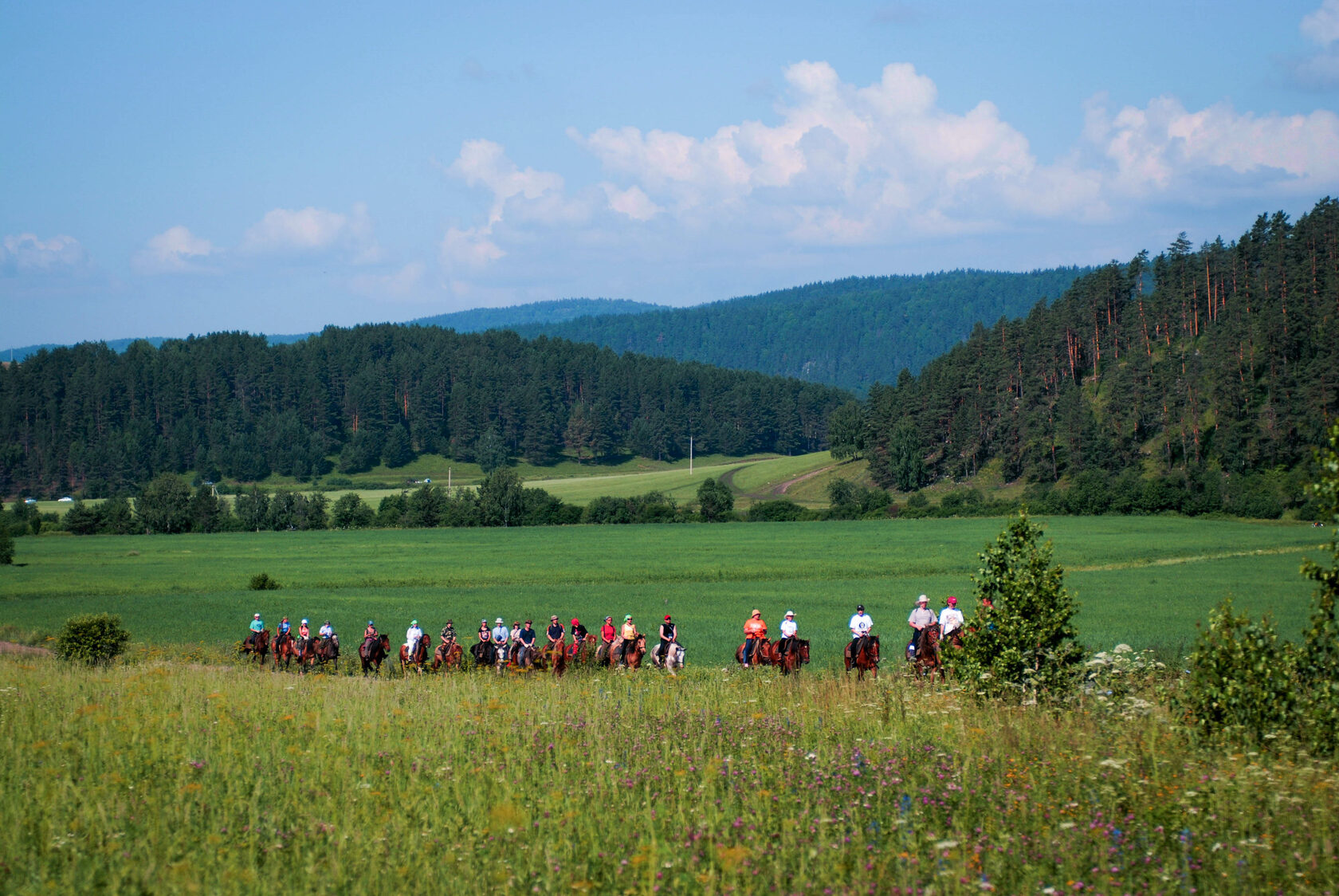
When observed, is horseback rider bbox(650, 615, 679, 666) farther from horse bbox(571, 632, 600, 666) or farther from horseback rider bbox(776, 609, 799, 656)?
horseback rider bbox(776, 609, 799, 656)

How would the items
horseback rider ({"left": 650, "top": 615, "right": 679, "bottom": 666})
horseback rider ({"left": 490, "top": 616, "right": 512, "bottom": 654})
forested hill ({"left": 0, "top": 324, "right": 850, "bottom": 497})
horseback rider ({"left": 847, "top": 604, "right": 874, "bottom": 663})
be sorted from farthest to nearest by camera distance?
forested hill ({"left": 0, "top": 324, "right": 850, "bottom": 497}) → horseback rider ({"left": 490, "top": 616, "right": 512, "bottom": 654}) → horseback rider ({"left": 650, "top": 615, "right": 679, "bottom": 666}) → horseback rider ({"left": 847, "top": 604, "right": 874, "bottom": 663})

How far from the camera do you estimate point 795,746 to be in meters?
9.28

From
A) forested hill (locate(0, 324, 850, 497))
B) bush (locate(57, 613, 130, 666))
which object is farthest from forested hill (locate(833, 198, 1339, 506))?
bush (locate(57, 613, 130, 666))

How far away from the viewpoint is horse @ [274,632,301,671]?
25.4m

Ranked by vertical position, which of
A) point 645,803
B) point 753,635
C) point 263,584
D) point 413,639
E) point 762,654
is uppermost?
point 645,803

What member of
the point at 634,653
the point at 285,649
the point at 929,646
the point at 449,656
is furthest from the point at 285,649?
the point at 929,646

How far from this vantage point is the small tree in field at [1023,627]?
39.1 feet

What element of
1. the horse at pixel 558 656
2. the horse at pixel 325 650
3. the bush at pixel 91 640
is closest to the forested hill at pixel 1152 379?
the horse at pixel 558 656

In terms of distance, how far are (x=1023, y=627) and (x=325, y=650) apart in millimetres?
18372

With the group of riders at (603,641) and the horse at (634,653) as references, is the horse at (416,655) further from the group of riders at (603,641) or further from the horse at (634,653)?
the horse at (634,653)

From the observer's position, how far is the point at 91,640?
2323 cm

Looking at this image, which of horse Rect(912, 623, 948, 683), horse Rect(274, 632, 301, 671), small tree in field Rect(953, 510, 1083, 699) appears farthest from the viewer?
horse Rect(274, 632, 301, 671)

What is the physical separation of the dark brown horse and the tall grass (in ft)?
48.5

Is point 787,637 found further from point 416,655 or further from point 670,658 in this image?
point 416,655
